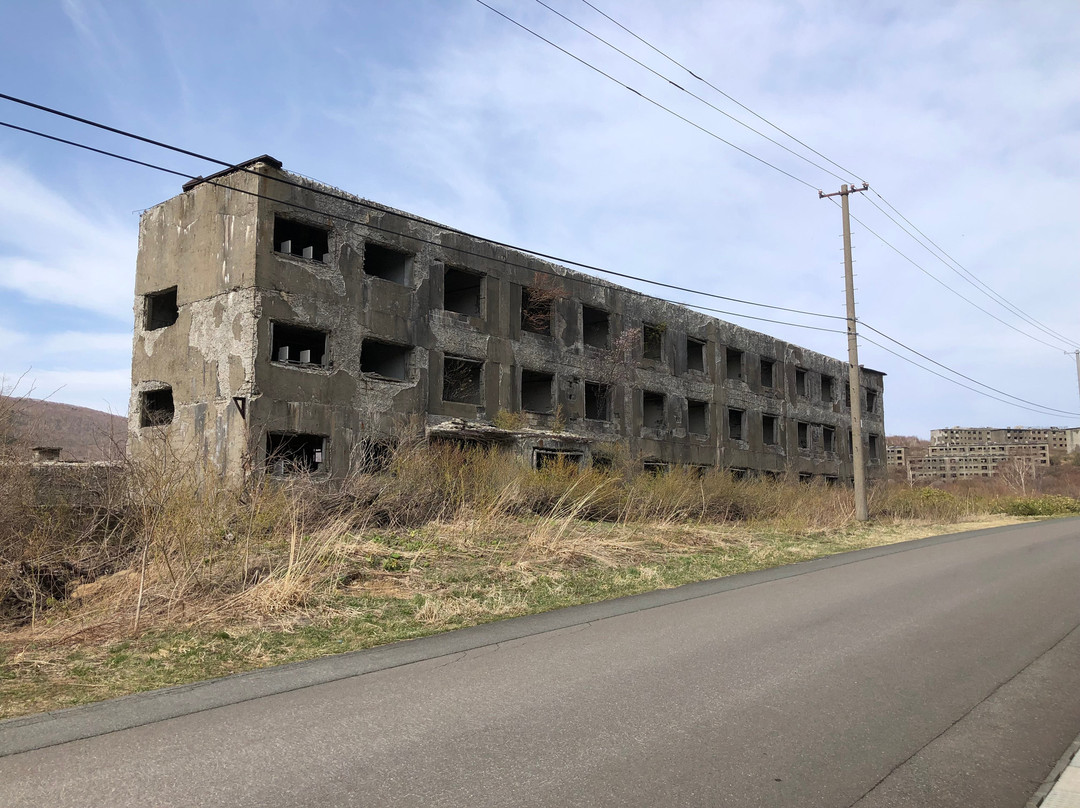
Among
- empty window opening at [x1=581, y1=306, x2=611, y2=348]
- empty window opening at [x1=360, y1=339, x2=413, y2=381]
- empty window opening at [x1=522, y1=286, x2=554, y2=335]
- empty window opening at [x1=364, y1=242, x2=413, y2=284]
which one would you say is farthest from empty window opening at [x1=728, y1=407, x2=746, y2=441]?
empty window opening at [x1=364, y1=242, x2=413, y2=284]

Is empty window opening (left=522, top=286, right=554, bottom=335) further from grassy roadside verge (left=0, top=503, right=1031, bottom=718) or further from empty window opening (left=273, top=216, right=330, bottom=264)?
grassy roadside verge (left=0, top=503, right=1031, bottom=718)

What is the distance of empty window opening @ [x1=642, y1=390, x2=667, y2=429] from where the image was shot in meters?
34.7

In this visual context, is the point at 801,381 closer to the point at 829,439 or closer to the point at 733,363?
the point at 829,439

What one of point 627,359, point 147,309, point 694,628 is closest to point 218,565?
point 694,628

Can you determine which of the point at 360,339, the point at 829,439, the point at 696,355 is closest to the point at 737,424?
the point at 696,355

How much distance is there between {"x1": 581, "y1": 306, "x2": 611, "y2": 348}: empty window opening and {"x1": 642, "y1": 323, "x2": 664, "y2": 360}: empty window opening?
2269 millimetres

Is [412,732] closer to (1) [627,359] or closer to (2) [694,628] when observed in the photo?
(2) [694,628]

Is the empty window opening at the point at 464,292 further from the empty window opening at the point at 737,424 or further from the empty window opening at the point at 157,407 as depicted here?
the empty window opening at the point at 737,424

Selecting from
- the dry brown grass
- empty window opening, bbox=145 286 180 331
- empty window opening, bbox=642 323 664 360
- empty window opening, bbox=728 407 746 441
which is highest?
empty window opening, bbox=642 323 664 360

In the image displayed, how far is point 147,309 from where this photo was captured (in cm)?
2570

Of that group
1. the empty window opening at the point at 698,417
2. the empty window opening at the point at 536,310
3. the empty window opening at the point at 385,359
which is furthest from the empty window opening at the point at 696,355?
the empty window opening at the point at 385,359

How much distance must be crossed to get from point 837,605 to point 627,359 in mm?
23679

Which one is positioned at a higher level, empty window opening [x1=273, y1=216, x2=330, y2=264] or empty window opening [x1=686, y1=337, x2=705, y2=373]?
empty window opening [x1=273, y1=216, x2=330, y2=264]

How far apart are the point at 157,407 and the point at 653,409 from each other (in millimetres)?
19652
